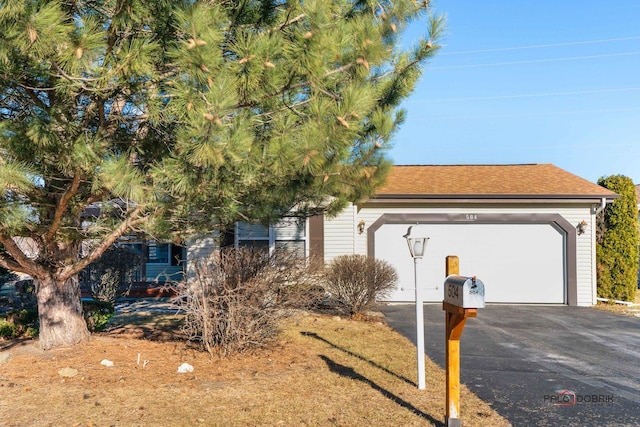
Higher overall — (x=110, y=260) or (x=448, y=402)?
(x=110, y=260)

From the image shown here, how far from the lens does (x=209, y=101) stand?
12.0ft

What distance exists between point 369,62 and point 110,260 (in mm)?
10583

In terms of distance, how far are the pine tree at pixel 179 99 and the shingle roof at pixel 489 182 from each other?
20.8ft

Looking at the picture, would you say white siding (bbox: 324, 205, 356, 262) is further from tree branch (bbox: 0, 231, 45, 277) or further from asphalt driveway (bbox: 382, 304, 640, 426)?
tree branch (bbox: 0, 231, 45, 277)

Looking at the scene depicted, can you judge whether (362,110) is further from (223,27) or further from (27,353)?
(27,353)

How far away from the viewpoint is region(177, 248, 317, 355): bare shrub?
20.2 ft

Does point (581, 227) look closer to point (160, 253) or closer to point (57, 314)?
point (57, 314)

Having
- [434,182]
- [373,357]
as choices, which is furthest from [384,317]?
[434,182]

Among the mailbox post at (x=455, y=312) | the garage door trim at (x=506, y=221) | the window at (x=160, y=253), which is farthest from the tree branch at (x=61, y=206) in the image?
the window at (x=160, y=253)

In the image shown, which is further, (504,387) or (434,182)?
(434,182)

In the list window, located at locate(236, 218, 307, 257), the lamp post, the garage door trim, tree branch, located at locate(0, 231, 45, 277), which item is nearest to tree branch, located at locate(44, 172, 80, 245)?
tree branch, located at locate(0, 231, 45, 277)

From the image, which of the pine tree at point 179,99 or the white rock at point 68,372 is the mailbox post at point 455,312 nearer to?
the pine tree at point 179,99

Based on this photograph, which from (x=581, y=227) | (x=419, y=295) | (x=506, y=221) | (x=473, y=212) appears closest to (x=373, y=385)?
(x=419, y=295)

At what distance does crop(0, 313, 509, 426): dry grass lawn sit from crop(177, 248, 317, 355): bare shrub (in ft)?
0.85
